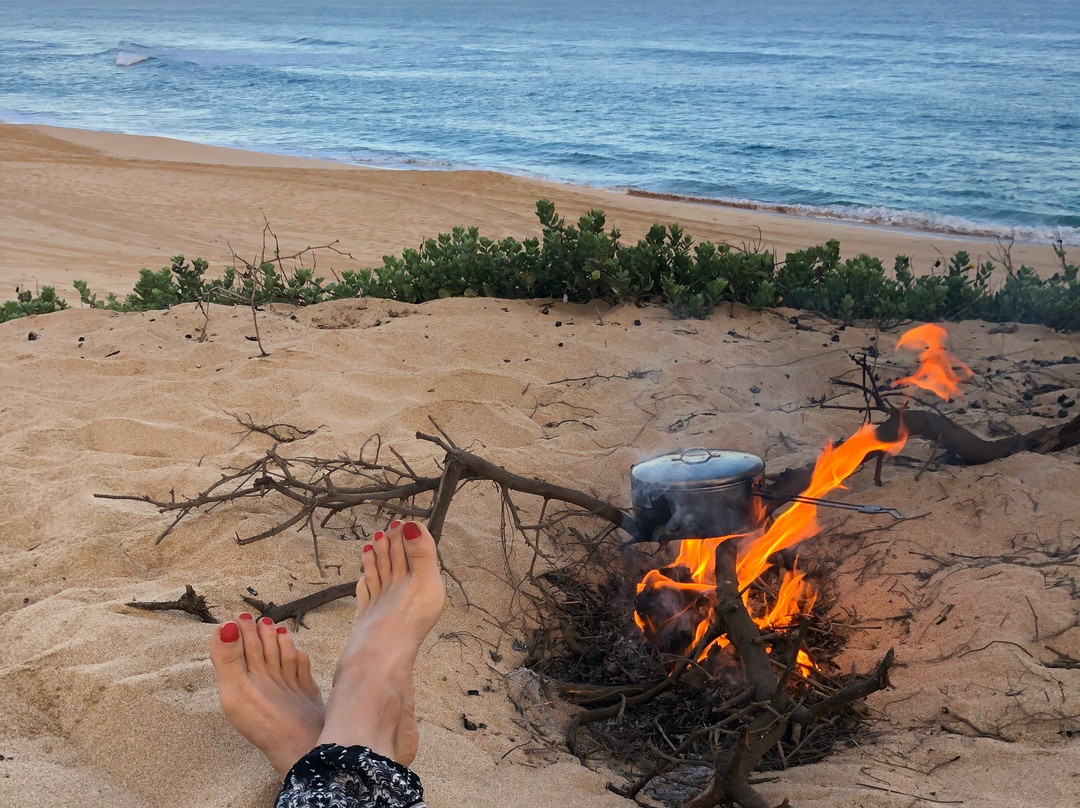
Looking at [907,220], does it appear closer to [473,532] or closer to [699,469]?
[473,532]

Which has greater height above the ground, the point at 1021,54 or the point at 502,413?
the point at 1021,54

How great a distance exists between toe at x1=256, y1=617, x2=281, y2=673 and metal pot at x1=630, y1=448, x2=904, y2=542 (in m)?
1.16

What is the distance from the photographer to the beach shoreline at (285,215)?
31.9 feet

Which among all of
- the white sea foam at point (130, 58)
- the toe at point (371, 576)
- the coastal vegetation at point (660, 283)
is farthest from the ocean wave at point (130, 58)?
the toe at point (371, 576)

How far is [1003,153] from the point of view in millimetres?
17188

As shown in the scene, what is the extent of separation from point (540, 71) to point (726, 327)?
103ft

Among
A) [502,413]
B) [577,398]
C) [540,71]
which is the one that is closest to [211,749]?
[502,413]

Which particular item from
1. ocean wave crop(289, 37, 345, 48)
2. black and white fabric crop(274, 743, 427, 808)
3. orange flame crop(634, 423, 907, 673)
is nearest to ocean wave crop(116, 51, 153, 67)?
ocean wave crop(289, 37, 345, 48)

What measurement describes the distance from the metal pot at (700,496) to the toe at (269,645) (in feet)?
3.80

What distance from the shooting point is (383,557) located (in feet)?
8.22

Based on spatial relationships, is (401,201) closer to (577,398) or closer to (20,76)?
(577,398)

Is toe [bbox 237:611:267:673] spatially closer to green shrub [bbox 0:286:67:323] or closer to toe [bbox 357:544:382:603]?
toe [bbox 357:544:382:603]

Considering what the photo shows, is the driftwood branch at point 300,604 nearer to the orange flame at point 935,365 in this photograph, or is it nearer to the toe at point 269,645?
the toe at point 269,645

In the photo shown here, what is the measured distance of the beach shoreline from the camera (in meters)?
9.73
